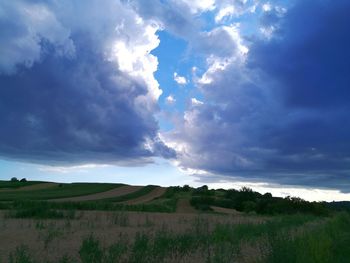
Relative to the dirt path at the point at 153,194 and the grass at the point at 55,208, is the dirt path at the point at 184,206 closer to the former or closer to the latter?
the grass at the point at 55,208

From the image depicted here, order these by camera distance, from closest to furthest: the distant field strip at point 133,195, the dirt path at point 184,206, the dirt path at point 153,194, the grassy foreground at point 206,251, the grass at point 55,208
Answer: the grassy foreground at point 206,251 → the grass at point 55,208 → the dirt path at point 184,206 → the distant field strip at point 133,195 → the dirt path at point 153,194

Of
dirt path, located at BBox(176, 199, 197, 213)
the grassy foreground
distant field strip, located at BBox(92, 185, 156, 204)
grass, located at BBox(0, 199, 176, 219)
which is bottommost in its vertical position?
the grassy foreground

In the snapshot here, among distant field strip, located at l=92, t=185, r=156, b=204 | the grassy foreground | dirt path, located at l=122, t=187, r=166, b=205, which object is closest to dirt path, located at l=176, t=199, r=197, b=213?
dirt path, located at l=122, t=187, r=166, b=205

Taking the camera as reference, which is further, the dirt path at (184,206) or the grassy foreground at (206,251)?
the dirt path at (184,206)

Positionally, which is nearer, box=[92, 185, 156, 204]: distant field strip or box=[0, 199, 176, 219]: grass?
box=[0, 199, 176, 219]: grass

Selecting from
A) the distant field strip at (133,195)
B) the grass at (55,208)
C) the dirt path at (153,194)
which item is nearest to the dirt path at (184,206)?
the grass at (55,208)

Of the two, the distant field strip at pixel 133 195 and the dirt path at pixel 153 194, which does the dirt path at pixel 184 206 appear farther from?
the distant field strip at pixel 133 195

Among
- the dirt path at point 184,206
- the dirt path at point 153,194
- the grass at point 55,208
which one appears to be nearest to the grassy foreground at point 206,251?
the grass at point 55,208

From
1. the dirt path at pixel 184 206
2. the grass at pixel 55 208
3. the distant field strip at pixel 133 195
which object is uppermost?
the distant field strip at pixel 133 195

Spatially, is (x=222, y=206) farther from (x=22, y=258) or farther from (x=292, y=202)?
(x=22, y=258)

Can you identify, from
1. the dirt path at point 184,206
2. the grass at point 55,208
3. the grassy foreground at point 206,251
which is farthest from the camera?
the dirt path at point 184,206

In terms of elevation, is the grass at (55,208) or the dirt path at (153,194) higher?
the dirt path at (153,194)

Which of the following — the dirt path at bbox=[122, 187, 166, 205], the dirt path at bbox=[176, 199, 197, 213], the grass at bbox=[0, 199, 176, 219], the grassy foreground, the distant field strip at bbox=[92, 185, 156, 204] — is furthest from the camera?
the dirt path at bbox=[122, 187, 166, 205]

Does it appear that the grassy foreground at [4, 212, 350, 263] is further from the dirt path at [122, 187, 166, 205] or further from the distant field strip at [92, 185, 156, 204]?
the dirt path at [122, 187, 166, 205]
